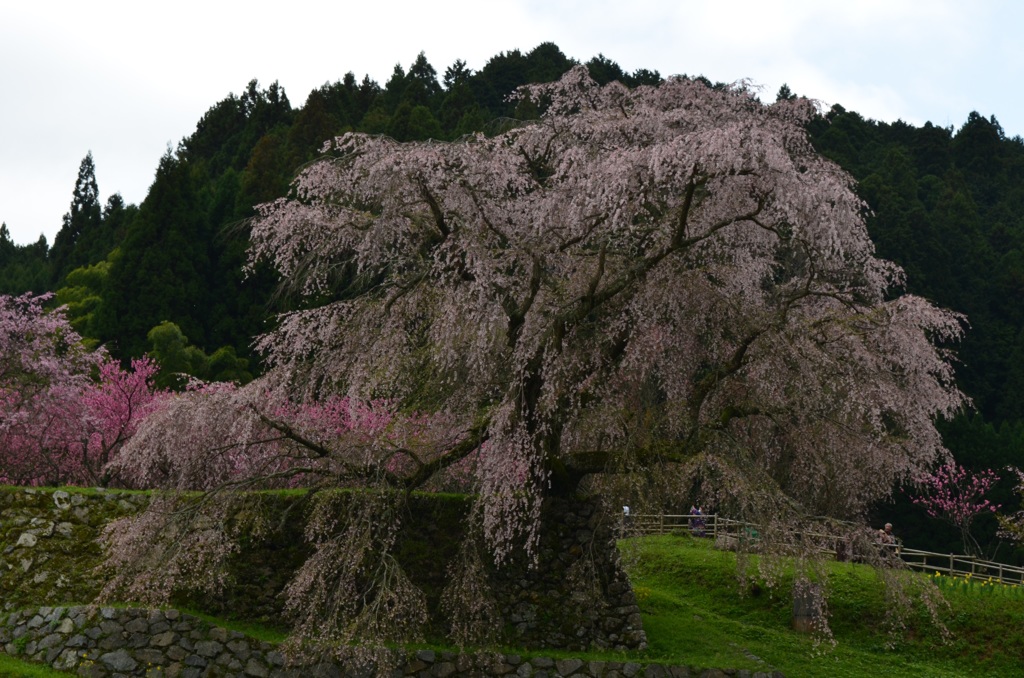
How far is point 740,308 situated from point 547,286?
270 cm

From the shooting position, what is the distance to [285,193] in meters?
43.7

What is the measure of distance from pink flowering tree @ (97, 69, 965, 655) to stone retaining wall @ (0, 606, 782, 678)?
1.02 meters

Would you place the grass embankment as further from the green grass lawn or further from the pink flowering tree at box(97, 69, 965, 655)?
the pink flowering tree at box(97, 69, 965, 655)

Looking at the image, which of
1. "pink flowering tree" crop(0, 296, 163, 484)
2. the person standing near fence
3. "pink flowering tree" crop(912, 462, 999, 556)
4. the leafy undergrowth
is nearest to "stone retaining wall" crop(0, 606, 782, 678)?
the leafy undergrowth

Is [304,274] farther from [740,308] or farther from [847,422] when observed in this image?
[847,422]

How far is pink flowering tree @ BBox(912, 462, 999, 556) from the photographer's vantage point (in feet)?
110

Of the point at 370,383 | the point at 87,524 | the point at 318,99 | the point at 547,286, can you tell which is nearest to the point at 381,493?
the point at 370,383

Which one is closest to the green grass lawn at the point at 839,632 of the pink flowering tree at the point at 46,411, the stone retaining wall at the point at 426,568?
the stone retaining wall at the point at 426,568

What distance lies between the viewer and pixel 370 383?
557 inches

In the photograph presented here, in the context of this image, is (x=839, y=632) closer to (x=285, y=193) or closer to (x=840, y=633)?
(x=840, y=633)

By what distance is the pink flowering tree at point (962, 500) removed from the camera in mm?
33469

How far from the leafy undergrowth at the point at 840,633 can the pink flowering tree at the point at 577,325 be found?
250 centimetres

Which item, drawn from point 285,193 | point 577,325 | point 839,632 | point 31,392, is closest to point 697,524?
point 839,632

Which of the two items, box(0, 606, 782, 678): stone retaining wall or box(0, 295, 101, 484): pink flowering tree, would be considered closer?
box(0, 606, 782, 678): stone retaining wall
